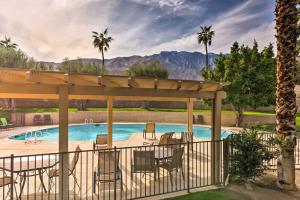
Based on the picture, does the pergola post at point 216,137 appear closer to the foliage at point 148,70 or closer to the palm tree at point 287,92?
the palm tree at point 287,92

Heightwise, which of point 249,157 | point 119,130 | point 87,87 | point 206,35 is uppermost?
point 206,35

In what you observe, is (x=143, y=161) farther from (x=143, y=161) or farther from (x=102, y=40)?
(x=102, y=40)

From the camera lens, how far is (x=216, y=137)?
7844mm

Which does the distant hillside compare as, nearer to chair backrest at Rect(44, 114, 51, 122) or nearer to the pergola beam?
chair backrest at Rect(44, 114, 51, 122)

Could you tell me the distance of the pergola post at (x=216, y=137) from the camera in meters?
7.52

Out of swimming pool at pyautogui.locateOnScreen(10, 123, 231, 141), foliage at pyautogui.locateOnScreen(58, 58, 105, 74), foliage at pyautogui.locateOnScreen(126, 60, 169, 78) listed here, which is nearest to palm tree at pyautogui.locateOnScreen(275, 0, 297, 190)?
swimming pool at pyautogui.locateOnScreen(10, 123, 231, 141)

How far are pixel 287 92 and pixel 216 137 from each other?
2.54m

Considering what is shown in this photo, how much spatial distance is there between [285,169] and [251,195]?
149 cm

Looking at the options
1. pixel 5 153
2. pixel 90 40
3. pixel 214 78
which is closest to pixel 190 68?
pixel 90 40

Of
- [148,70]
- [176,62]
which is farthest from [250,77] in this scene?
[176,62]

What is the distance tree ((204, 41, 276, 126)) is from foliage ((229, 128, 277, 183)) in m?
14.5

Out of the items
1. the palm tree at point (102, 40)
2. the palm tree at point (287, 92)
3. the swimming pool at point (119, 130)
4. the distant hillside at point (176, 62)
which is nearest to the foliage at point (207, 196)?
the palm tree at point (287, 92)

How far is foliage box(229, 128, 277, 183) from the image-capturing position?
6.96m

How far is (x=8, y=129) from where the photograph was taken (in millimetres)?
19797
